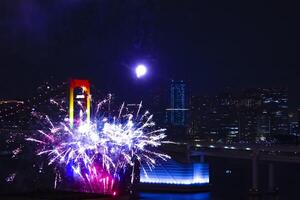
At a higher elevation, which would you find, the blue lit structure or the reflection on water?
the blue lit structure

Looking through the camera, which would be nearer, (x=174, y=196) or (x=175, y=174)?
(x=174, y=196)

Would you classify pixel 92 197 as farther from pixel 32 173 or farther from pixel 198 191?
pixel 198 191

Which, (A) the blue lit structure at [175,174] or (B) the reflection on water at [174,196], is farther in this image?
(A) the blue lit structure at [175,174]

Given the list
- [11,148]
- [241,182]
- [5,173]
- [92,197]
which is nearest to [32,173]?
[5,173]

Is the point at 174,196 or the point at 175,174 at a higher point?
the point at 175,174

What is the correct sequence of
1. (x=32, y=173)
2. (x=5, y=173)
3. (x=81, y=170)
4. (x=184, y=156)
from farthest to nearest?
(x=184, y=156) < (x=5, y=173) < (x=32, y=173) < (x=81, y=170)

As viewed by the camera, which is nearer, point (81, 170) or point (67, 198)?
point (67, 198)

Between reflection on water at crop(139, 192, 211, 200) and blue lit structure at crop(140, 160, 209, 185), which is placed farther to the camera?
blue lit structure at crop(140, 160, 209, 185)

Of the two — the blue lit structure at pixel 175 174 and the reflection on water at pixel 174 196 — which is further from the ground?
the blue lit structure at pixel 175 174
